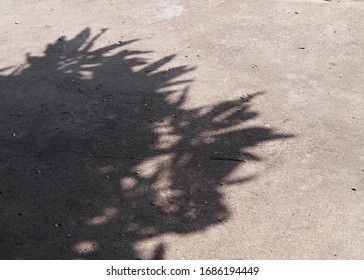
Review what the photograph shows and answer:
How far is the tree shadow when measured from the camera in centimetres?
510

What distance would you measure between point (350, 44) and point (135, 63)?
3.51 meters

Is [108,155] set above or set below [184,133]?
above

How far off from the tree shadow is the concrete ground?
0.06 feet

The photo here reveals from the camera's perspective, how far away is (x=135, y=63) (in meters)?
8.20

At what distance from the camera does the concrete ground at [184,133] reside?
199 inches

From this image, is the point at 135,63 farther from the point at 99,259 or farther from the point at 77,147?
the point at 99,259

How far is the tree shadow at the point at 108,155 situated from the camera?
A: 16.7 feet

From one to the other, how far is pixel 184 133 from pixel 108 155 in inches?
38.6

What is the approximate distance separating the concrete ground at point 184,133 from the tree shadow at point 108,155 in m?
0.02

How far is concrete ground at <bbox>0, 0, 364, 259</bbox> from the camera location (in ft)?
16.6

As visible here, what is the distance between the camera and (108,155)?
6.13 metres

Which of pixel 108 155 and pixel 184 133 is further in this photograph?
pixel 184 133

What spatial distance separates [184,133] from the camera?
649 centimetres
